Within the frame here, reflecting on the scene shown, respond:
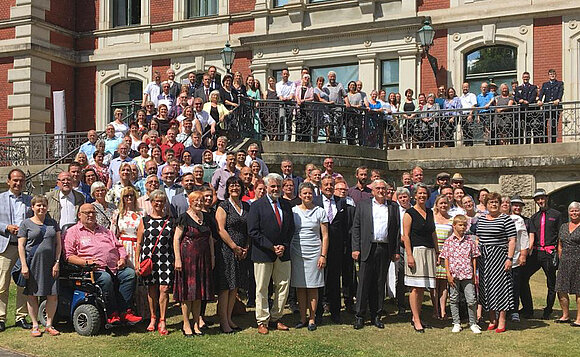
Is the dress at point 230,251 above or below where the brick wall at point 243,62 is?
below

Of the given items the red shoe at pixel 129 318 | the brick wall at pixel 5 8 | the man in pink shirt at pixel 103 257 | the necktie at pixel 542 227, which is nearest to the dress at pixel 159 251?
the man in pink shirt at pixel 103 257

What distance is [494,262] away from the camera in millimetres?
9359

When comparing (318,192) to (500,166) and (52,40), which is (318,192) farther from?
(52,40)

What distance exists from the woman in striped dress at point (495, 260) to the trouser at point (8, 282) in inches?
229

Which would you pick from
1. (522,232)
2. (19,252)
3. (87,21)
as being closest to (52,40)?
(87,21)

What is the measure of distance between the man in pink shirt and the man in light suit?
2.64ft

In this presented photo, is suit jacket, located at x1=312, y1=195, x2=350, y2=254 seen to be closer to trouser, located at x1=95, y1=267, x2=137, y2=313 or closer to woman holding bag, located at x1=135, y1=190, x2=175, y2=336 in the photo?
woman holding bag, located at x1=135, y1=190, x2=175, y2=336

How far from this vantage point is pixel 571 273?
31.5ft

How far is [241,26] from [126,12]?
4619 millimetres

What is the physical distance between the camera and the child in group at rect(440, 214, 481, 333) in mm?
9227

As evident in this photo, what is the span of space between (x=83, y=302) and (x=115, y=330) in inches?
21.0

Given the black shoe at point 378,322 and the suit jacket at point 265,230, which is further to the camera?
the black shoe at point 378,322

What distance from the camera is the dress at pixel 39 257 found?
8.55 m

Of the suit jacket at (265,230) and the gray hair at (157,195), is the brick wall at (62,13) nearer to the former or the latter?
the gray hair at (157,195)
